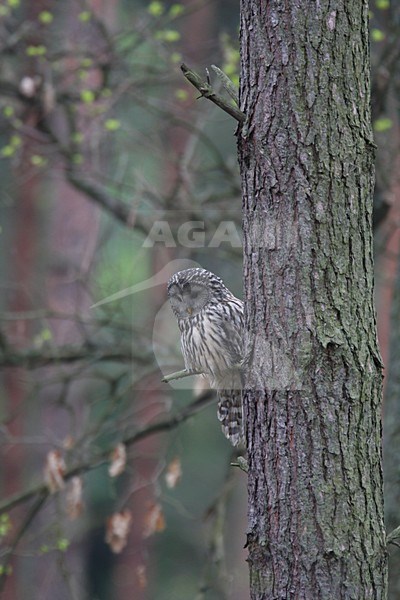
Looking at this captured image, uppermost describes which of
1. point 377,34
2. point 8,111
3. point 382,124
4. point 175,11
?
point 175,11

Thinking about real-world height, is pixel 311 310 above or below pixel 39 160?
below

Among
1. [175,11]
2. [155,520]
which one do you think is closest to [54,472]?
[155,520]

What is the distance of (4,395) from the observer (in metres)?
11.9

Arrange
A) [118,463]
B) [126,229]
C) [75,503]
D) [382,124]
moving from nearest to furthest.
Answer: [118,463], [75,503], [382,124], [126,229]

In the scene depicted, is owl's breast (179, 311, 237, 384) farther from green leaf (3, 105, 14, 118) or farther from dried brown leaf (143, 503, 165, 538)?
green leaf (3, 105, 14, 118)

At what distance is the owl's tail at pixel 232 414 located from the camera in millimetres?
4902

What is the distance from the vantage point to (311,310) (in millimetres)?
3066

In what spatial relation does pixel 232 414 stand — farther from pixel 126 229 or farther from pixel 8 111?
pixel 126 229

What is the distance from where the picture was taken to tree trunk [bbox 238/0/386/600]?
3010mm

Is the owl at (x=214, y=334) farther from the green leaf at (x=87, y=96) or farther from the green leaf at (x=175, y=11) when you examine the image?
the green leaf at (x=175, y=11)

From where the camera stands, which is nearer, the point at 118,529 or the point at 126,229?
the point at 118,529

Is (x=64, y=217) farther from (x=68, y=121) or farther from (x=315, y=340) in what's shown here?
(x=315, y=340)

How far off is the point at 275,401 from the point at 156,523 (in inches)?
122

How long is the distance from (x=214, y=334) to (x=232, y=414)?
0.43 meters
